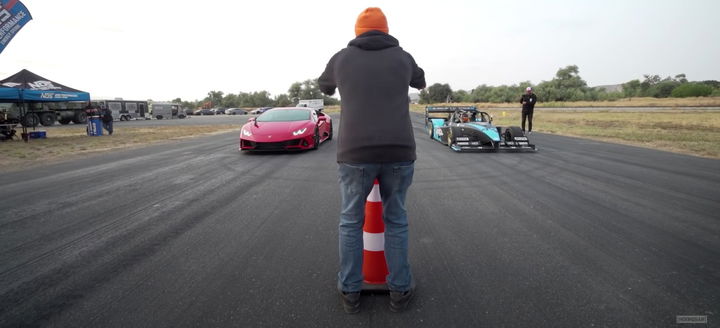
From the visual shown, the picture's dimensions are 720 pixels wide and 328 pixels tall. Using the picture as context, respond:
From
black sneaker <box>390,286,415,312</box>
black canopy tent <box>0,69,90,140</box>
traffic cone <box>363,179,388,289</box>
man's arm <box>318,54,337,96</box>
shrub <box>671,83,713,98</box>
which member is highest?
shrub <box>671,83,713,98</box>

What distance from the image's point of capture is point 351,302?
7.82ft

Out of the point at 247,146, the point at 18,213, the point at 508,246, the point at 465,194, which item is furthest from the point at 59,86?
the point at 508,246

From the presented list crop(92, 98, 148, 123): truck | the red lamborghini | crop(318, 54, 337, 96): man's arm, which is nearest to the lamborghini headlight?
the red lamborghini

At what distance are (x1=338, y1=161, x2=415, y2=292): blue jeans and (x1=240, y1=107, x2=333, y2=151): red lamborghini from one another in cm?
728

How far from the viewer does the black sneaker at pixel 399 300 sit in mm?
2393

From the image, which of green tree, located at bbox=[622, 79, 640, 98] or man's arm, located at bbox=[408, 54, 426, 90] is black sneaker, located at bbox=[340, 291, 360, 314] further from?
green tree, located at bbox=[622, 79, 640, 98]

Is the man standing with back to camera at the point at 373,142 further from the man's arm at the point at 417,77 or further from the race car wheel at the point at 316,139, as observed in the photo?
the race car wheel at the point at 316,139

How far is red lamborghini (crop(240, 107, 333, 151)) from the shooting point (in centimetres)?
948

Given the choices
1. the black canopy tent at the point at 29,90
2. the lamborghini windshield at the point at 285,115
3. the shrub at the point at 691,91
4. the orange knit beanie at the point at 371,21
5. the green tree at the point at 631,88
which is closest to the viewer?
the orange knit beanie at the point at 371,21

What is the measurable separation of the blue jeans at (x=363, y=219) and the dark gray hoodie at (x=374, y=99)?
0.08 meters

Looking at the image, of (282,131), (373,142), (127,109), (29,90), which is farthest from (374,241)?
(127,109)

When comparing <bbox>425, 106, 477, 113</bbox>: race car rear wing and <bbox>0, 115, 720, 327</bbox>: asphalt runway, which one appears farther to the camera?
<bbox>425, 106, 477, 113</bbox>: race car rear wing

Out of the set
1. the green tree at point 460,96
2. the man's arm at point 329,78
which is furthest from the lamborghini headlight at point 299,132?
the green tree at point 460,96

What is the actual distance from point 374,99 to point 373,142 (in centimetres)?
27
